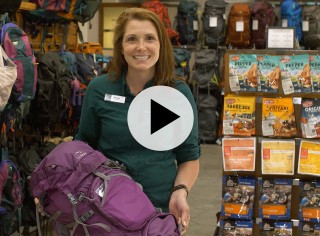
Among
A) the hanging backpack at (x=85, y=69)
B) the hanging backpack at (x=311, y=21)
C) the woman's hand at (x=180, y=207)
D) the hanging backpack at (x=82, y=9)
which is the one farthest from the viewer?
the hanging backpack at (x=311, y=21)

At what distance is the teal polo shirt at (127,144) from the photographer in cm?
178

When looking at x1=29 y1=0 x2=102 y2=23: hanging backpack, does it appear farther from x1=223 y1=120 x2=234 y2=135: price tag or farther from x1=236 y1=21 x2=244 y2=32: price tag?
x1=236 y1=21 x2=244 y2=32: price tag

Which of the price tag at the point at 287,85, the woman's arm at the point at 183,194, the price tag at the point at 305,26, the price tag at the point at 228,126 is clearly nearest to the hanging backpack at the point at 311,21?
the price tag at the point at 305,26

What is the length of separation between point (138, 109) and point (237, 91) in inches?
78.8

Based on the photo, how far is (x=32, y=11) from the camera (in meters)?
4.97

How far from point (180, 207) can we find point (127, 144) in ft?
0.93

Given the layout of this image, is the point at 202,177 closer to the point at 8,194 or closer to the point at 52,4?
the point at 52,4

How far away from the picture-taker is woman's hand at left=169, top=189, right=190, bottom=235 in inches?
67.8

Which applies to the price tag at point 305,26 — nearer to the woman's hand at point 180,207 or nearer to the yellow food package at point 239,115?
the yellow food package at point 239,115

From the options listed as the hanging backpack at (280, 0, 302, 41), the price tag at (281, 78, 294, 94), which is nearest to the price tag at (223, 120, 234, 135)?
the price tag at (281, 78, 294, 94)

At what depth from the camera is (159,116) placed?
1.75 m

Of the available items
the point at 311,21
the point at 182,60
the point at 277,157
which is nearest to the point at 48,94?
the point at 277,157

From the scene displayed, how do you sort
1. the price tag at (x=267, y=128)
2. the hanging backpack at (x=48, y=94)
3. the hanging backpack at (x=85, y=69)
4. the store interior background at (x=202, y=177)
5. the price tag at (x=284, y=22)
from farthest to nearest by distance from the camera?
the price tag at (x=284, y=22), the hanging backpack at (x=85, y=69), the store interior background at (x=202, y=177), the hanging backpack at (x=48, y=94), the price tag at (x=267, y=128)

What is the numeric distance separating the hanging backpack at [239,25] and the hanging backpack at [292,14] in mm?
640
